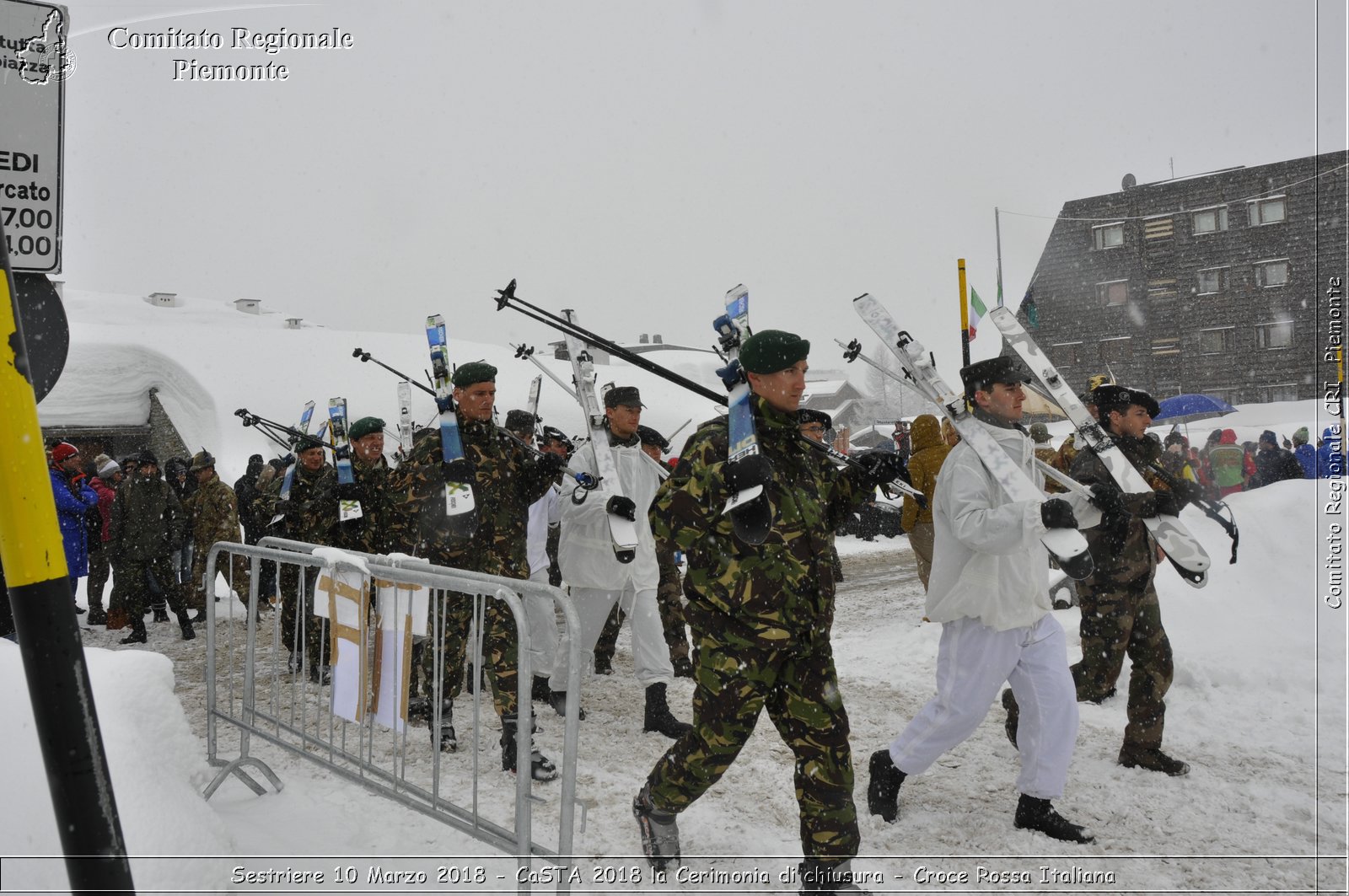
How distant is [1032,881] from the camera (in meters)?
3.36

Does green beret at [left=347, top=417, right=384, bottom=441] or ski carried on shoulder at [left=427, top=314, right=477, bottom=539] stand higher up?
green beret at [left=347, top=417, right=384, bottom=441]

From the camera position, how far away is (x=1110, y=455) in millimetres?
3959

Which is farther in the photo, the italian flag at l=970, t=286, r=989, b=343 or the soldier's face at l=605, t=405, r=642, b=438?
the italian flag at l=970, t=286, r=989, b=343

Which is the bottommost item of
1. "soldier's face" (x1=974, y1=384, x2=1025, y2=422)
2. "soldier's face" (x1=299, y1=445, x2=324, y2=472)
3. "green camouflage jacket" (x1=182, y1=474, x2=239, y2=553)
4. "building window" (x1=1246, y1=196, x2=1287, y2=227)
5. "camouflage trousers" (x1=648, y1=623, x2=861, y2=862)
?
"camouflage trousers" (x1=648, y1=623, x2=861, y2=862)

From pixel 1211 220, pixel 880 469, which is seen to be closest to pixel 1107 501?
pixel 880 469

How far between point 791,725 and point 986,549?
1066mm

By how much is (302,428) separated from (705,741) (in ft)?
31.6

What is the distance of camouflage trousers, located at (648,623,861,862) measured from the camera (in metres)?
3.04

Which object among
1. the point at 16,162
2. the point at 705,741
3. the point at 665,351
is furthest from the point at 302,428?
the point at 665,351

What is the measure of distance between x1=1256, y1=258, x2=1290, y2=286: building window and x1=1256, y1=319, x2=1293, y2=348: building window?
46.7 inches

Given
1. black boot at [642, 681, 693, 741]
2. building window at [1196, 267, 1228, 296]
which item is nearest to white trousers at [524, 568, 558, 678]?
black boot at [642, 681, 693, 741]

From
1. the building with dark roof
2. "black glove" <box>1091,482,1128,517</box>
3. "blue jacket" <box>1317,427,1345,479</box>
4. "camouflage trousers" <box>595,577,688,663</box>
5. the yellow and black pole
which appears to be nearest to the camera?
the yellow and black pole

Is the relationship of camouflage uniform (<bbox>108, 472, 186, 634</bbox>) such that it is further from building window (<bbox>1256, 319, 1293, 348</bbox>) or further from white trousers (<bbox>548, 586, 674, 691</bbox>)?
building window (<bbox>1256, 319, 1293, 348</bbox>)

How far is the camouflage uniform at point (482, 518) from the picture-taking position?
4586 mm
